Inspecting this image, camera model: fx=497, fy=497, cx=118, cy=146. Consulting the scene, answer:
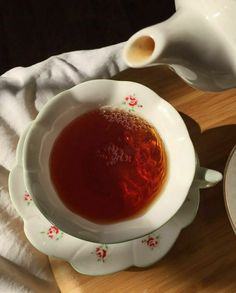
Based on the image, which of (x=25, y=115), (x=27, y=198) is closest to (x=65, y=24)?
(x=25, y=115)

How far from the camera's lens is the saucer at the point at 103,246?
701mm

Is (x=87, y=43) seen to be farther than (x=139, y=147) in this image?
Yes

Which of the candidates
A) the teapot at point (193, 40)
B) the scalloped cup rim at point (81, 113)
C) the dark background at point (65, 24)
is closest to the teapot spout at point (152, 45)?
the teapot at point (193, 40)

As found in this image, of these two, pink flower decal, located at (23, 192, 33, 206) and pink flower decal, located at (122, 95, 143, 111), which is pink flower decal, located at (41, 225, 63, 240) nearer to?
pink flower decal, located at (23, 192, 33, 206)

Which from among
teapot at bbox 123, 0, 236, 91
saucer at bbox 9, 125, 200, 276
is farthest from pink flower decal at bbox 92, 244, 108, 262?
teapot at bbox 123, 0, 236, 91

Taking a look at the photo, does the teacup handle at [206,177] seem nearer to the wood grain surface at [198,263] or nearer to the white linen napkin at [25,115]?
the wood grain surface at [198,263]

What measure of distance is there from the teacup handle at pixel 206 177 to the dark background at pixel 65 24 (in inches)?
30.1

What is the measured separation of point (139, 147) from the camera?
71cm

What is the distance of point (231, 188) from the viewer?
714 mm

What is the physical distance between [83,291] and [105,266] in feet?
0.16

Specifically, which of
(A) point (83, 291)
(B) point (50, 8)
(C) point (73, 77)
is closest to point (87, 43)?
(B) point (50, 8)

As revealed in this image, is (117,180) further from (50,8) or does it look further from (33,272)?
(50,8)

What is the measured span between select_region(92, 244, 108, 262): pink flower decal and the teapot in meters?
0.30

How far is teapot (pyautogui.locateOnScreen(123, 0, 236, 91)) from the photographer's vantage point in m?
0.51
